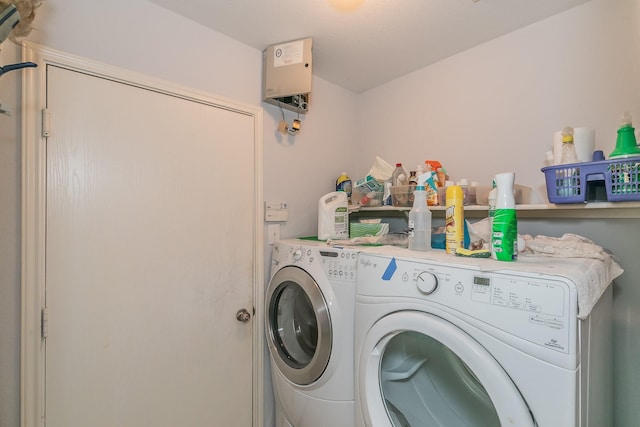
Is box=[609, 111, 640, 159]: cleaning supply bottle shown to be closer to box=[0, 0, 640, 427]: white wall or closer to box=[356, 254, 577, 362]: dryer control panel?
box=[0, 0, 640, 427]: white wall

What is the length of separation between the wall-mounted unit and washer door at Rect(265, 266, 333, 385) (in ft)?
3.13

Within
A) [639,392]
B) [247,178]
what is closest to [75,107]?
[247,178]

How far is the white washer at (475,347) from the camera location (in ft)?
2.36

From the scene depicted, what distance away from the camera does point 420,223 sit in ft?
4.09

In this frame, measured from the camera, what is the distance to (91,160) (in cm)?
117

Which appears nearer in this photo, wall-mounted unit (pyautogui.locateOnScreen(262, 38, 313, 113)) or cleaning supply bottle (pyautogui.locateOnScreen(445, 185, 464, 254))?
cleaning supply bottle (pyautogui.locateOnScreen(445, 185, 464, 254))

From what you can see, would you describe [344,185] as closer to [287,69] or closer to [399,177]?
[399,177]

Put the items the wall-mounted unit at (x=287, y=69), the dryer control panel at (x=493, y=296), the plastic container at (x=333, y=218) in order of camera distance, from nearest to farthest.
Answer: the dryer control panel at (x=493, y=296)
the wall-mounted unit at (x=287, y=69)
the plastic container at (x=333, y=218)

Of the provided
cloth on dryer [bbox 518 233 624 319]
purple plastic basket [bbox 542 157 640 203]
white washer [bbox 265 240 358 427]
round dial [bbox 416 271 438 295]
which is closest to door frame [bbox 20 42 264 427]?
white washer [bbox 265 240 358 427]

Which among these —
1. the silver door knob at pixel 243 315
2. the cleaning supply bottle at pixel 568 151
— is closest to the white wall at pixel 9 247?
the silver door knob at pixel 243 315

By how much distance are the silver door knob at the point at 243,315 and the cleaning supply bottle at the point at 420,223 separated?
38.0 inches

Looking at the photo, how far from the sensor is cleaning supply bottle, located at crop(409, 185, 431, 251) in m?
1.24

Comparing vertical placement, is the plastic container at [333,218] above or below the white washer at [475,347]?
above

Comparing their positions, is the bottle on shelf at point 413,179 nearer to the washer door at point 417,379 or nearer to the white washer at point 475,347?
the white washer at point 475,347
